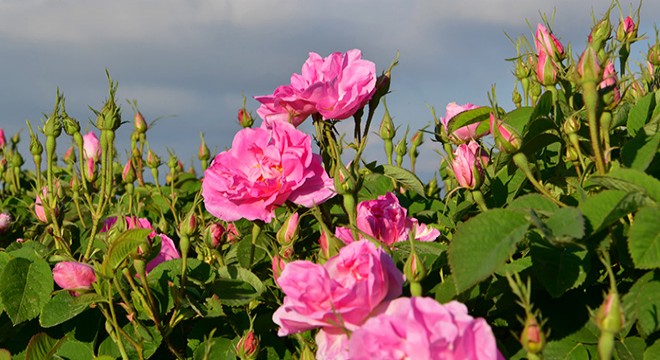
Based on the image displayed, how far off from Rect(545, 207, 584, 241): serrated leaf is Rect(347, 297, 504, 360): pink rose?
0.64 ft

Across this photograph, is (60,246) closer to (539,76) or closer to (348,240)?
(348,240)

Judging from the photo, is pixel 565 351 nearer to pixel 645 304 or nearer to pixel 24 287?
pixel 645 304

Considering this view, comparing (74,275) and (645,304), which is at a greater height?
(645,304)

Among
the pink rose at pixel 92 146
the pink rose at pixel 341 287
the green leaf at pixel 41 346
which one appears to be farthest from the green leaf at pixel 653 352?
the pink rose at pixel 92 146

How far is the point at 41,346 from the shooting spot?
2008 millimetres

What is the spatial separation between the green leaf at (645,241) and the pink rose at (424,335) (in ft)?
0.99

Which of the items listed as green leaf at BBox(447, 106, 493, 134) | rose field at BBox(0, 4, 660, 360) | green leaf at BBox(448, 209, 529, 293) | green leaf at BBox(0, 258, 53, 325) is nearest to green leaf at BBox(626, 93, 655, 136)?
rose field at BBox(0, 4, 660, 360)

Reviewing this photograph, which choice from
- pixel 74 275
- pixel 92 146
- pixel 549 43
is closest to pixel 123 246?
pixel 74 275

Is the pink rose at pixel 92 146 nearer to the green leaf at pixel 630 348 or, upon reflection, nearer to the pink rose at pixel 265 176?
the pink rose at pixel 265 176

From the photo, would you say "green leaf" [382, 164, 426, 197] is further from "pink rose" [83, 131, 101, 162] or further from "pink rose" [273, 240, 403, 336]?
"pink rose" [83, 131, 101, 162]

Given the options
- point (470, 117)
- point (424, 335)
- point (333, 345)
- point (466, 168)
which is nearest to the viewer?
point (424, 335)

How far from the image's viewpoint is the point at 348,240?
1.63 metres

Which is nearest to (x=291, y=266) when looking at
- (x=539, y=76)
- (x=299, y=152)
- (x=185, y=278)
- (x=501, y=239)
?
(x=501, y=239)

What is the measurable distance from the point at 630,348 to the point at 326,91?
0.84 metres
